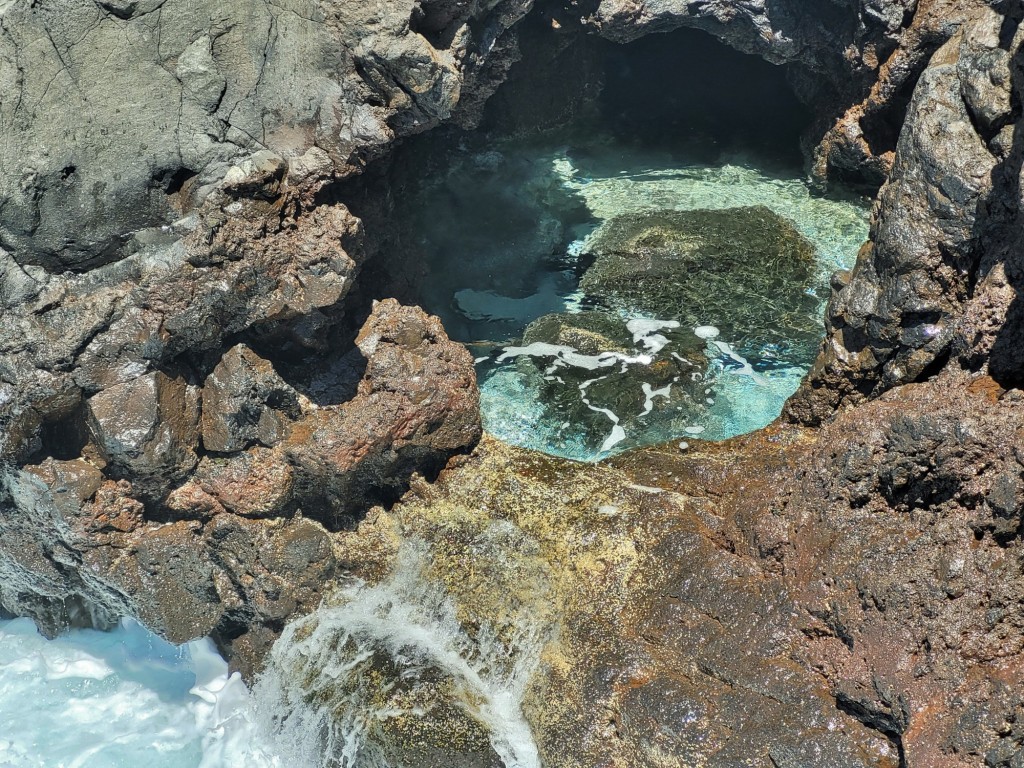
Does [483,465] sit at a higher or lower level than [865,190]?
lower

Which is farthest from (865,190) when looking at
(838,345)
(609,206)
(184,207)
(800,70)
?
(184,207)

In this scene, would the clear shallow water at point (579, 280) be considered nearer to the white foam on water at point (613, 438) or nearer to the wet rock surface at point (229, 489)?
the white foam on water at point (613, 438)

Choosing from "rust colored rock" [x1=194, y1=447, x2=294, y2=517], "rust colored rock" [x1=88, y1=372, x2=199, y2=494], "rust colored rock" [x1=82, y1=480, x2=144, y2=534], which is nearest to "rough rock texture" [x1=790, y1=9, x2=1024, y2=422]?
"rust colored rock" [x1=194, y1=447, x2=294, y2=517]

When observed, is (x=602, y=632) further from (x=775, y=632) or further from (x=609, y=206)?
(x=609, y=206)

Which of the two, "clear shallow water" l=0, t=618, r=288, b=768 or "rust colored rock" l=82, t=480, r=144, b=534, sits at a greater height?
"rust colored rock" l=82, t=480, r=144, b=534

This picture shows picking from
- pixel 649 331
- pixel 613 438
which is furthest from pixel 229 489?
pixel 649 331

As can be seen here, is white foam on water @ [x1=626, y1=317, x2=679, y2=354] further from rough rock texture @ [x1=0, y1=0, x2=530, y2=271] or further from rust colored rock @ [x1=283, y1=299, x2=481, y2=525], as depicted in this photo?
rough rock texture @ [x1=0, y1=0, x2=530, y2=271]
